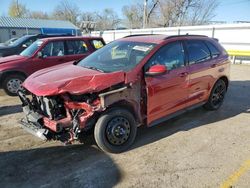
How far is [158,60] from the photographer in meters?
4.53

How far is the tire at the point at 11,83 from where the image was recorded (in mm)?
7637

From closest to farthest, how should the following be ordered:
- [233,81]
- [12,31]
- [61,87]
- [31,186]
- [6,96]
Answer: [31,186]
[61,87]
[6,96]
[233,81]
[12,31]

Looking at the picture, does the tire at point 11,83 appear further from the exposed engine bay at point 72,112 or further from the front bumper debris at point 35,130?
the exposed engine bay at point 72,112

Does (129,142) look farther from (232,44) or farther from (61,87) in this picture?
(232,44)

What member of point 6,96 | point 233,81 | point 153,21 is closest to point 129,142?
point 6,96

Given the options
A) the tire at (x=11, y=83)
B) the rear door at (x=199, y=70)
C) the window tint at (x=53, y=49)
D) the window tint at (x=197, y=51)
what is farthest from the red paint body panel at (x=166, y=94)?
the tire at (x=11, y=83)

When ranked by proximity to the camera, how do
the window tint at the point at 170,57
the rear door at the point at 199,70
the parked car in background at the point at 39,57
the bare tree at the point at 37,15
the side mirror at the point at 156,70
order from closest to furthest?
the side mirror at the point at 156,70
the window tint at the point at 170,57
the rear door at the point at 199,70
the parked car in background at the point at 39,57
the bare tree at the point at 37,15

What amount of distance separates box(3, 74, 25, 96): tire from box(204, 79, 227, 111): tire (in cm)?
541

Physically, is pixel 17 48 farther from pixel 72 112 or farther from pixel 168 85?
pixel 168 85

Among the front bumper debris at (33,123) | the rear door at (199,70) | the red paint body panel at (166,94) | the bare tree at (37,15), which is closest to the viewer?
the front bumper debris at (33,123)

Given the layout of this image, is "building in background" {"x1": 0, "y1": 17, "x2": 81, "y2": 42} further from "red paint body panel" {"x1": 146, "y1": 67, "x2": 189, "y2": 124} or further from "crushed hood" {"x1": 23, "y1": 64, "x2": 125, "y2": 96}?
"crushed hood" {"x1": 23, "y1": 64, "x2": 125, "y2": 96}

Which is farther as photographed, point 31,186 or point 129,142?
point 129,142

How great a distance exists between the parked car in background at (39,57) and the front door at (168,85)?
4.43m

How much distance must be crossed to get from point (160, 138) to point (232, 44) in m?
14.7
